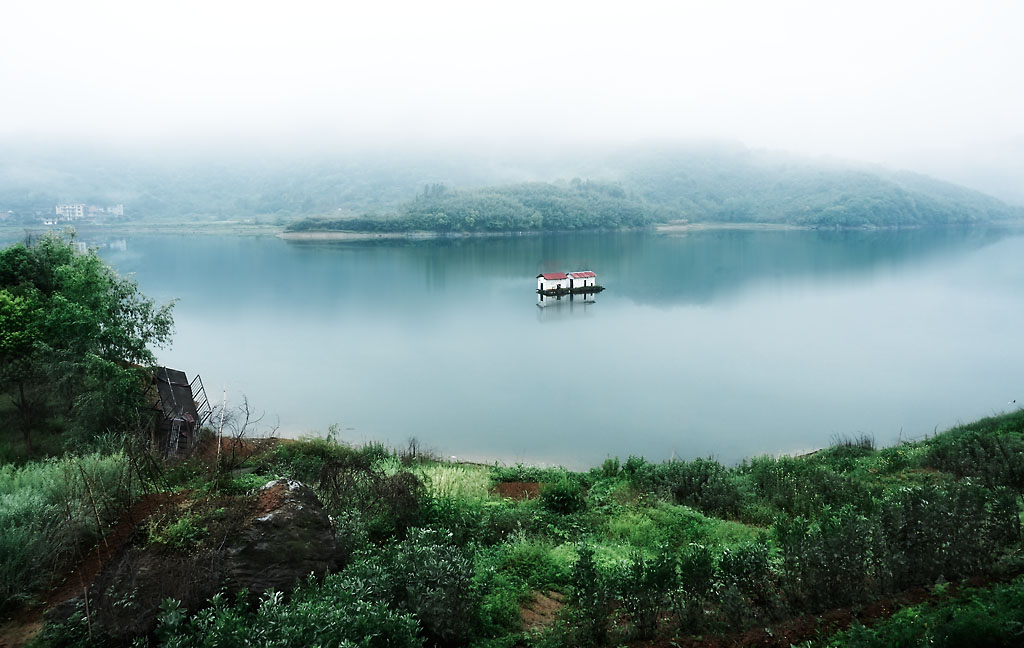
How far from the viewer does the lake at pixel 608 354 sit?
1593 cm

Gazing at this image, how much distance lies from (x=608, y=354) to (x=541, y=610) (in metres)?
19.2

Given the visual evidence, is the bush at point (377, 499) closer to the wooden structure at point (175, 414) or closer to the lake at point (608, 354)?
the wooden structure at point (175, 414)

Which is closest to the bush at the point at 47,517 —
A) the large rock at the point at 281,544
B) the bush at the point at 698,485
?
the large rock at the point at 281,544

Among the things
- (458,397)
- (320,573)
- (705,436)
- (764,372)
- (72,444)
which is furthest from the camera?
(764,372)

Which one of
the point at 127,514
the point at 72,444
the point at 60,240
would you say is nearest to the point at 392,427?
the point at 72,444

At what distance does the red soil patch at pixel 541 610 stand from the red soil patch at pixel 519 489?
11.1ft

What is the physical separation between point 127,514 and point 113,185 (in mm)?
228822

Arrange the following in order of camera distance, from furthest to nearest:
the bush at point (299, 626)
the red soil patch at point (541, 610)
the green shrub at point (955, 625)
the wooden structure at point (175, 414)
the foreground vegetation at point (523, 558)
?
1. the wooden structure at point (175, 414)
2. the red soil patch at point (541, 610)
3. the foreground vegetation at point (523, 558)
4. the bush at point (299, 626)
5. the green shrub at point (955, 625)

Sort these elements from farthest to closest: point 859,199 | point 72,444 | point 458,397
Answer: point 859,199 < point 458,397 < point 72,444

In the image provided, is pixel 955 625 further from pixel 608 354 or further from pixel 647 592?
pixel 608 354

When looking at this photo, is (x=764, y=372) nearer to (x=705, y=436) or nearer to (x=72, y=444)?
(x=705, y=436)

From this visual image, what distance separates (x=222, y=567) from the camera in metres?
4.66

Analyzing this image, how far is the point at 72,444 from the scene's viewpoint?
10.1 metres

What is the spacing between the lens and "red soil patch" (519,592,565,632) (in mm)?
4855
